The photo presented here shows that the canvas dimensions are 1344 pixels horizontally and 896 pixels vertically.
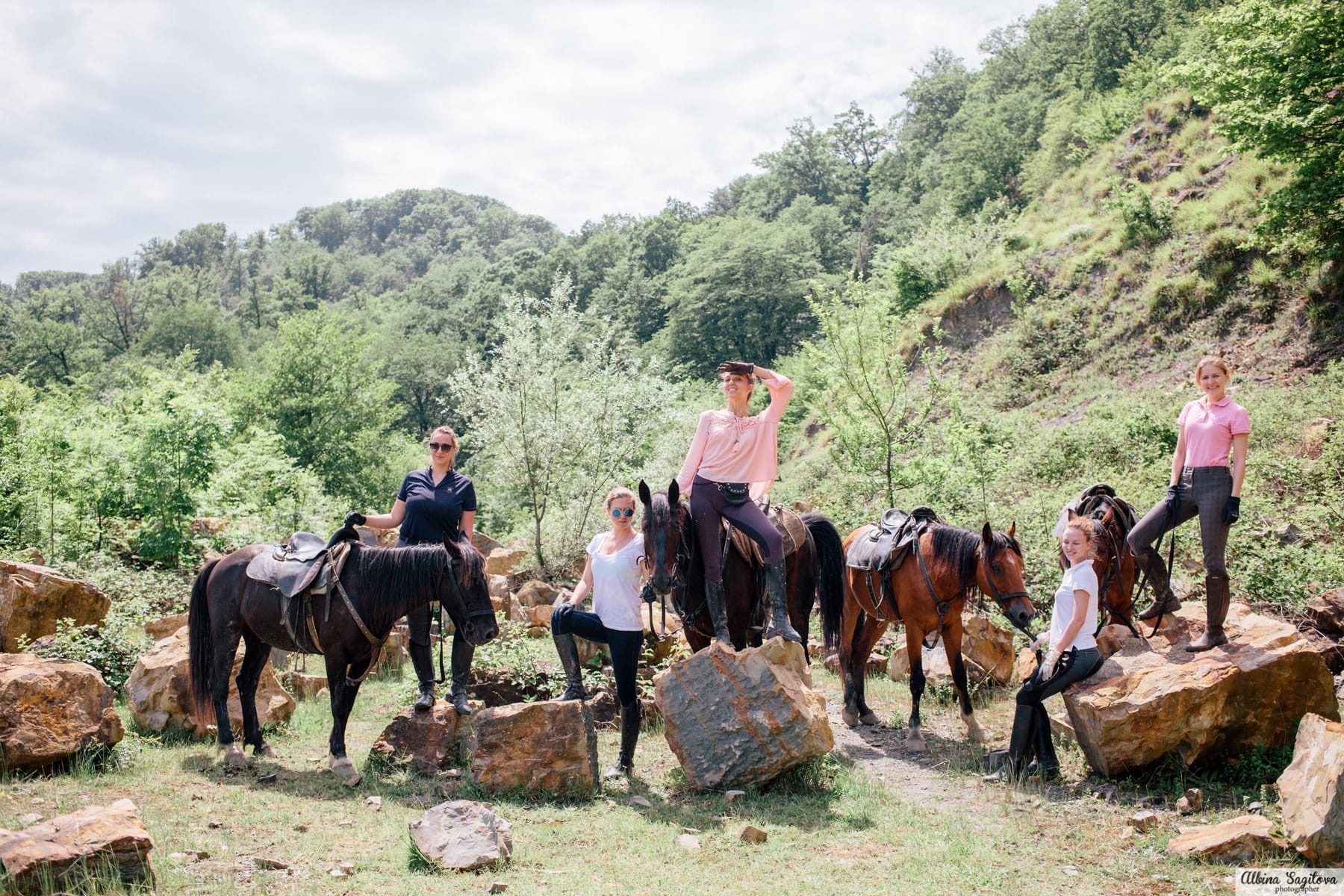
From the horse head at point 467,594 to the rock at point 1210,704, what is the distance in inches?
174

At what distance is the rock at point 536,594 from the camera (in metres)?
14.9

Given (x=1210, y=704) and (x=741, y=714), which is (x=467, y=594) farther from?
(x=1210, y=704)

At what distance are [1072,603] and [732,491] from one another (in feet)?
8.41

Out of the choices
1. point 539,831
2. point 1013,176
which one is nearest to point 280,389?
point 539,831

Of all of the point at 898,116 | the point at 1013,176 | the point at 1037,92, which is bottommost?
the point at 1013,176

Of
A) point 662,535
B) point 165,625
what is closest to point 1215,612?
point 662,535

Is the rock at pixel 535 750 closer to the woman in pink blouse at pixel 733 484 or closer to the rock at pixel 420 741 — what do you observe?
the rock at pixel 420 741

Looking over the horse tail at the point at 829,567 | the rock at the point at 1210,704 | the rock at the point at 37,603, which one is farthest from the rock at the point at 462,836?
the rock at the point at 37,603

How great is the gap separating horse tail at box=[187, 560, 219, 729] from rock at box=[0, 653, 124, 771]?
0.77 meters

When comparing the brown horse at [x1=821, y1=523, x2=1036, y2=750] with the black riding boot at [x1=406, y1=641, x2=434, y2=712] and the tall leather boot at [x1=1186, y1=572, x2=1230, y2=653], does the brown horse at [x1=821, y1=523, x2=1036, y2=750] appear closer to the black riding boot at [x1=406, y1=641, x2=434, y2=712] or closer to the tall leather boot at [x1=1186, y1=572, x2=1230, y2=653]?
the tall leather boot at [x1=1186, y1=572, x2=1230, y2=653]

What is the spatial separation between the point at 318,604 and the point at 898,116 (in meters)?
78.7

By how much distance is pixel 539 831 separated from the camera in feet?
17.6

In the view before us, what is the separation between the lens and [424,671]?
7.09 meters

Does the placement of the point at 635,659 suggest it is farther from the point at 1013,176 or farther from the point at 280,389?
the point at 1013,176
